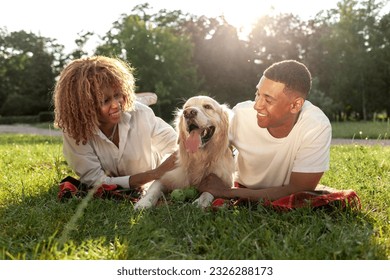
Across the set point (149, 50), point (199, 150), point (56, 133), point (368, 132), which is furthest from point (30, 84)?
point (199, 150)

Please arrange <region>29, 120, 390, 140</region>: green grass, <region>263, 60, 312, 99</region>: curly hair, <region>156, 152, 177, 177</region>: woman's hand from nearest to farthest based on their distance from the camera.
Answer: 1. <region>263, 60, 312, 99</region>: curly hair
2. <region>156, 152, 177, 177</region>: woman's hand
3. <region>29, 120, 390, 140</region>: green grass

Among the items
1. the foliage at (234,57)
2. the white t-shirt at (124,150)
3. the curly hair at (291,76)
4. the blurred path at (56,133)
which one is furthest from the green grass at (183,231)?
the foliage at (234,57)

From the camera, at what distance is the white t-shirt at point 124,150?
A: 16.6 ft

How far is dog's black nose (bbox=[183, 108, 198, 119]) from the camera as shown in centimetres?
436

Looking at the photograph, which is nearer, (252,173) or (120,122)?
(252,173)

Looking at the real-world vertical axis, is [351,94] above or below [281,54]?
below

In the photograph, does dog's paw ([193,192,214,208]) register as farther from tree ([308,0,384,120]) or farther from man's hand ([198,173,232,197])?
tree ([308,0,384,120])

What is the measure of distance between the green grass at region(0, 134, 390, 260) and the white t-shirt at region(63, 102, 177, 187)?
50 cm

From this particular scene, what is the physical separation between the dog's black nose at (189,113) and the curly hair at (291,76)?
28.7 inches

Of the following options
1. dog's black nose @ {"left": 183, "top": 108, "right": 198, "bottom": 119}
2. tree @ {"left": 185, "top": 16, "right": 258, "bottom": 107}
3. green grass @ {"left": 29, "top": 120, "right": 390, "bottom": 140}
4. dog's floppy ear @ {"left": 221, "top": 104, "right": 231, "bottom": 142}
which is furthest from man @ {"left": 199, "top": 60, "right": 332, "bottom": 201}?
tree @ {"left": 185, "top": 16, "right": 258, "bottom": 107}
